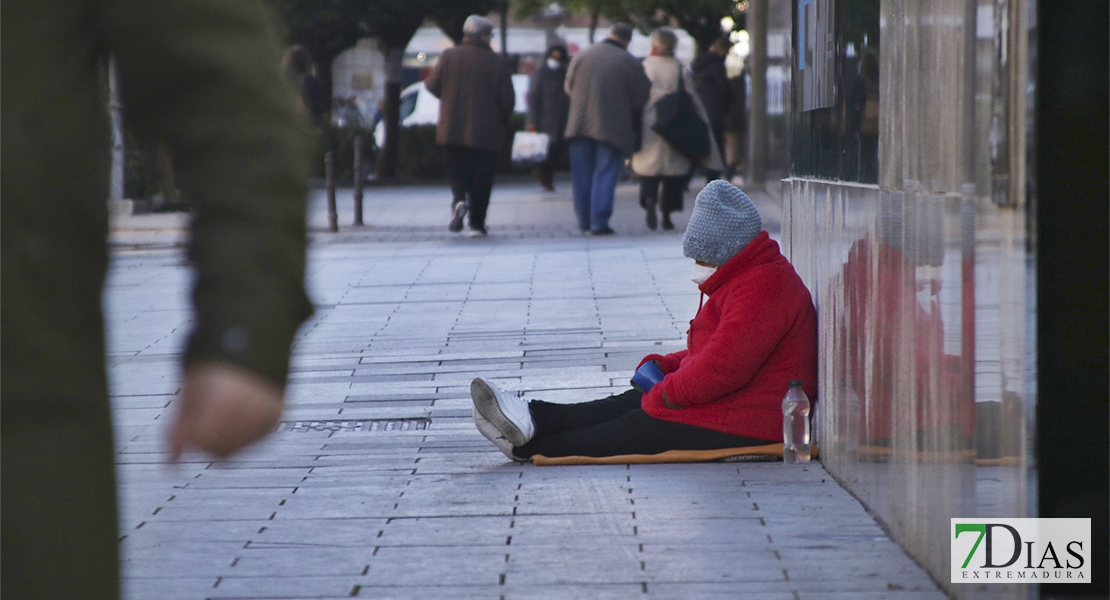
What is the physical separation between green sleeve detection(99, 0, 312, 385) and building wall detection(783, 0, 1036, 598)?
1857 mm

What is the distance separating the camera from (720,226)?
546 cm

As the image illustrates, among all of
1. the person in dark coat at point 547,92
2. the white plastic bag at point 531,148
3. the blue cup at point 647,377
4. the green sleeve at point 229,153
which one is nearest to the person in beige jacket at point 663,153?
the person in dark coat at point 547,92

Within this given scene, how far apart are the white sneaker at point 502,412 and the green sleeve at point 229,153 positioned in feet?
12.2

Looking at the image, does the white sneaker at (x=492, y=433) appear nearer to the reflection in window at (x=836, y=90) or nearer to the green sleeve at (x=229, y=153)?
the reflection in window at (x=836, y=90)

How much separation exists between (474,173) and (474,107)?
2.07 feet

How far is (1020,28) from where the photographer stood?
10.2 feet

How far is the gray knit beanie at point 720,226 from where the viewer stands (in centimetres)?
543

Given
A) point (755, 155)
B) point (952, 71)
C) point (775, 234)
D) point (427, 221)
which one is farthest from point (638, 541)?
point (755, 155)

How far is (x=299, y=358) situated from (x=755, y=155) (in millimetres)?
17470

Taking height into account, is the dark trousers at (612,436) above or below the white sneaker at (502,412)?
below

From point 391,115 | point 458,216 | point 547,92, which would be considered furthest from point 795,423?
point 391,115

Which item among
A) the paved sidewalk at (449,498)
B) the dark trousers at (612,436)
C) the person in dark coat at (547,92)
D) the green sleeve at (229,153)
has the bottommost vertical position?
the paved sidewalk at (449,498)

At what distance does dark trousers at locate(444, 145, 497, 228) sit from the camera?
1489cm

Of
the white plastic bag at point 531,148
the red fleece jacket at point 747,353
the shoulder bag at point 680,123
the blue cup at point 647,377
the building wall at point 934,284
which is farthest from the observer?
the white plastic bag at point 531,148
